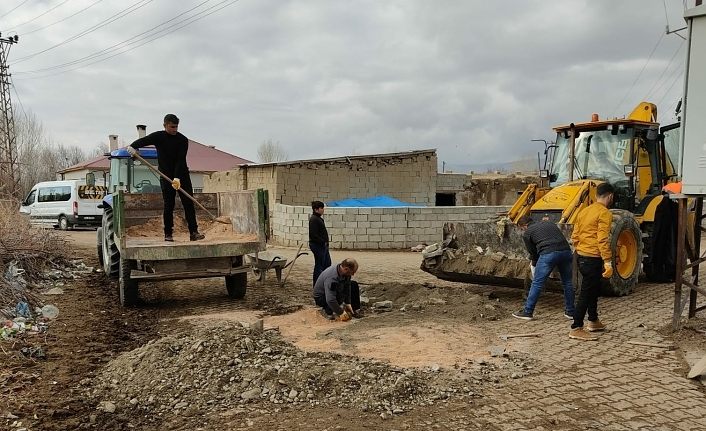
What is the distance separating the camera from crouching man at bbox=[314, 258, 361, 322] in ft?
21.9

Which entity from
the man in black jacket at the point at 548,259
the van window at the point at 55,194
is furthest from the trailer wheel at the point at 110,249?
the van window at the point at 55,194

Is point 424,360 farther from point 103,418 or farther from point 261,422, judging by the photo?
point 103,418

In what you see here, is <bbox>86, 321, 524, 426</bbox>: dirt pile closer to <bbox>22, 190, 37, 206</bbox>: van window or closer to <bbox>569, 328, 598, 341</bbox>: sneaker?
<bbox>569, 328, 598, 341</bbox>: sneaker

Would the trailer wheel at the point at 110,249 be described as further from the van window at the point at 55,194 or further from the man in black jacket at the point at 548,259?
the van window at the point at 55,194

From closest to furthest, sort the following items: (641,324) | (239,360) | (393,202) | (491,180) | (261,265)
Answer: (239,360) < (641,324) < (261,265) < (393,202) < (491,180)

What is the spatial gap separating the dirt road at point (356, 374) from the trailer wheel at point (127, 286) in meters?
0.44

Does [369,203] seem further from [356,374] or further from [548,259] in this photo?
[356,374]

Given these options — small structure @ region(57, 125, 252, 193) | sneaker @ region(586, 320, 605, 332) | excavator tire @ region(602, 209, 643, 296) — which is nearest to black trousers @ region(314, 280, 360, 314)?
sneaker @ region(586, 320, 605, 332)

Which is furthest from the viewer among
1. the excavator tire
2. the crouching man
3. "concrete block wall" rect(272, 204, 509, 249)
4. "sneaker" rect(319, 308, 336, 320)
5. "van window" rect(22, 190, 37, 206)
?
"van window" rect(22, 190, 37, 206)

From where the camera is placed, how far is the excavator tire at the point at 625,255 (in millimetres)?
7746

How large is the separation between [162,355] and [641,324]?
5258mm

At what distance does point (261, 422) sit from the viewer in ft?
12.5

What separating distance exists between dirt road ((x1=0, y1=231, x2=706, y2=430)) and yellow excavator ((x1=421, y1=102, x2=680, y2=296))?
811 mm

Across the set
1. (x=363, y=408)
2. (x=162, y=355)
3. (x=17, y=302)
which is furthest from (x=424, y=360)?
(x=17, y=302)
